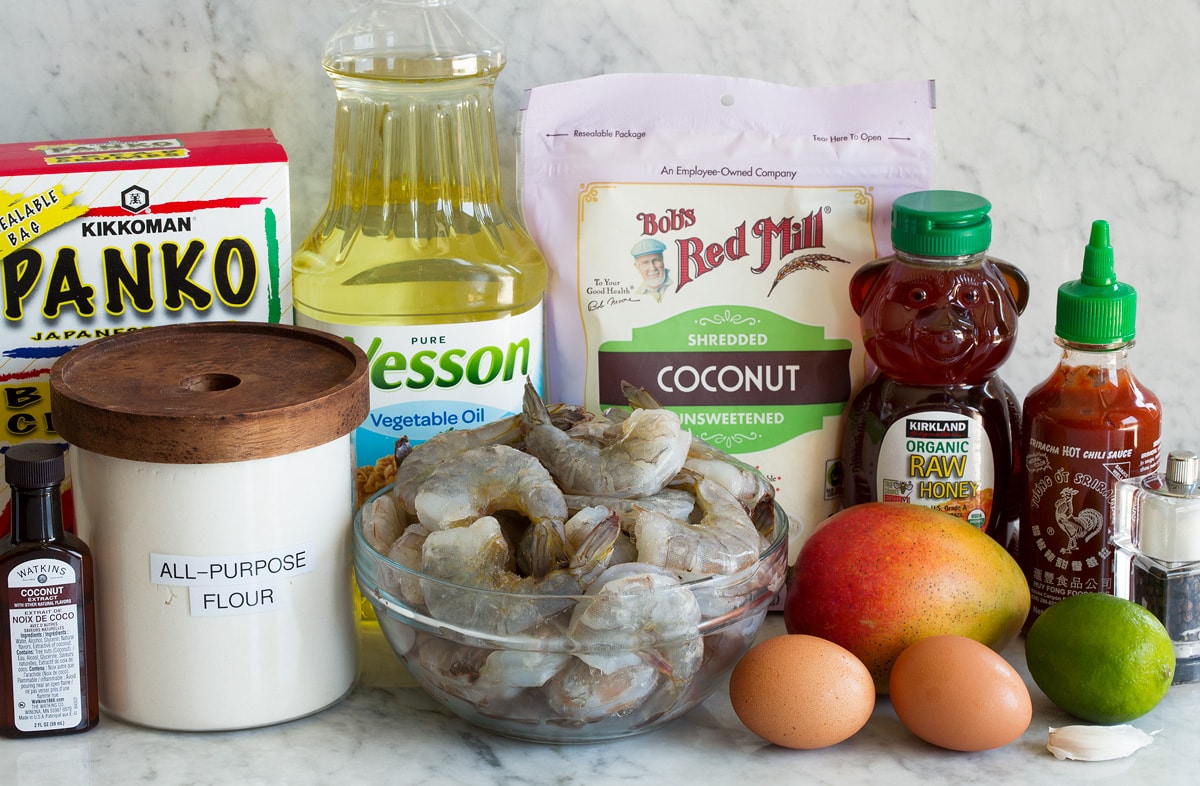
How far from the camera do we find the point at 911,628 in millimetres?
907

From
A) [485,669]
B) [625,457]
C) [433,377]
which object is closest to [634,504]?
[625,457]

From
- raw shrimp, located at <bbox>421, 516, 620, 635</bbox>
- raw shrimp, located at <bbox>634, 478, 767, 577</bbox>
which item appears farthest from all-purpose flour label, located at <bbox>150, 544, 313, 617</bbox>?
raw shrimp, located at <bbox>634, 478, 767, 577</bbox>

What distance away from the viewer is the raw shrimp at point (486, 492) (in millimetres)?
846

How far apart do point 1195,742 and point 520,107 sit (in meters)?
0.70

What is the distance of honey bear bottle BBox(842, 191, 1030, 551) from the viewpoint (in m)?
1.03

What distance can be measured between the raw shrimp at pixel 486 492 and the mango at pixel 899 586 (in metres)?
0.21

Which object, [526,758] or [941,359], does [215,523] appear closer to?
[526,758]

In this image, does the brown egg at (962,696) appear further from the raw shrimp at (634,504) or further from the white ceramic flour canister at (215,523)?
the white ceramic flour canister at (215,523)

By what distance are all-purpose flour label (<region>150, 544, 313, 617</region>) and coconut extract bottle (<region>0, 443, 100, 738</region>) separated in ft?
0.18

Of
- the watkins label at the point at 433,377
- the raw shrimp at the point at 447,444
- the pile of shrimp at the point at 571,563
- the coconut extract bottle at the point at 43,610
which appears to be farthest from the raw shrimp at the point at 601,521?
the coconut extract bottle at the point at 43,610

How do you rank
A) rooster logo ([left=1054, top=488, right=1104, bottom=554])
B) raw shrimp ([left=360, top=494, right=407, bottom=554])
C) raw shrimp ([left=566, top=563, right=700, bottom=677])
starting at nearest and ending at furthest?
raw shrimp ([left=566, top=563, right=700, bottom=677]) < raw shrimp ([left=360, top=494, right=407, bottom=554]) < rooster logo ([left=1054, top=488, right=1104, bottom=554])

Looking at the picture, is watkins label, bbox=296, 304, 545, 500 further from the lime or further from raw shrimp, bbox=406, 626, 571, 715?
the lime

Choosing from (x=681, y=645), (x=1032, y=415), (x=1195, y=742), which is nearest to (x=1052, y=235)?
(x=1032, y=415)

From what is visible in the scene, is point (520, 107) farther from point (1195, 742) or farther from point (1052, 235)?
point (1195, 742)
